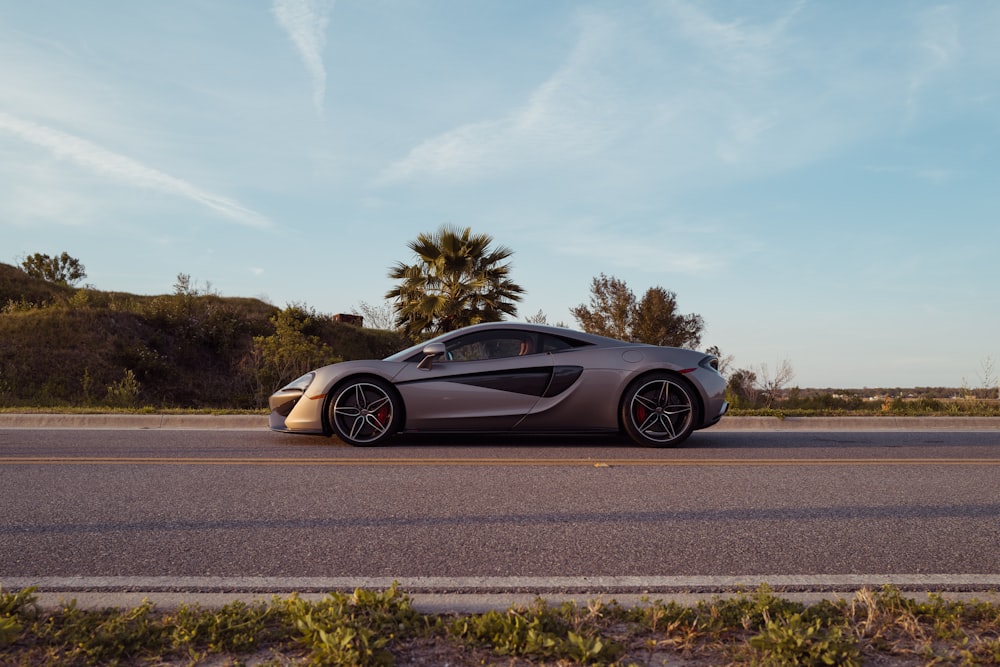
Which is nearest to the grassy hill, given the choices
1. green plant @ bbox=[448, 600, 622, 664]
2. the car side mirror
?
the car side mirror

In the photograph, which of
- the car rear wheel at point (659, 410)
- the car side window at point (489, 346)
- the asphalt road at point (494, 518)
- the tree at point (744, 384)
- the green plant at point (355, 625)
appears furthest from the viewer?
the tree at point (744, 384)

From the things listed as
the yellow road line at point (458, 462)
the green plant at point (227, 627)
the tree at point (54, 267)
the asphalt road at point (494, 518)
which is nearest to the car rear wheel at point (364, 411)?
the asphalt road at point (494, 518)

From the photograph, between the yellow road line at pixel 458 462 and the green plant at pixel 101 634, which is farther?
the yellow road line at pixel 458 462

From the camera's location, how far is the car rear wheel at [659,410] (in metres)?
8.20

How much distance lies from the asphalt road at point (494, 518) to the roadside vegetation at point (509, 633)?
17.9 inches

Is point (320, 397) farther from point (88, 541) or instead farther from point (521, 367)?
point (88, 541)

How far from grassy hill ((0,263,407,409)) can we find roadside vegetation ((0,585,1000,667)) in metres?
17.6

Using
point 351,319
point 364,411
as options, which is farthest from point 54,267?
point 364,411

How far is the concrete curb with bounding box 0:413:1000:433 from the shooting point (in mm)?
10586

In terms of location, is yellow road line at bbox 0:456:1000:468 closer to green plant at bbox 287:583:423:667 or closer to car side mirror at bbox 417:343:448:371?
car side mirror at bbox 417:343:448:371

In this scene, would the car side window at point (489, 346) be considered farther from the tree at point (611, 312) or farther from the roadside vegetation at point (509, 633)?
the tree at point (611, 312)

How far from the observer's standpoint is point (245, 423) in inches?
416

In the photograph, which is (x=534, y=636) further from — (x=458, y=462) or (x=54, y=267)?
(x=54, y=267)

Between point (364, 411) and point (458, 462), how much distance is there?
1626 millimetres
